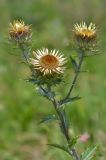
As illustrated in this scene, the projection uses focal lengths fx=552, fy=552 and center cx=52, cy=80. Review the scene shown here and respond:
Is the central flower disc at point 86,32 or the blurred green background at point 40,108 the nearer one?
the central flower disc at point 86,32

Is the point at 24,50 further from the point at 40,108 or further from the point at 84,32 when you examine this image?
the point at 40,108

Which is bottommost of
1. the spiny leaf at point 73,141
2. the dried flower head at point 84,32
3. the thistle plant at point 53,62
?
the spiny leaf at point 73,141

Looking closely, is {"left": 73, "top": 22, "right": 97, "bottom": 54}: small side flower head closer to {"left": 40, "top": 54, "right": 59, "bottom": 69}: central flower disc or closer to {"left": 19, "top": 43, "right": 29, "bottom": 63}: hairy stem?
{"left": 40, "top": 54, "right": 59, "bottom": 69}: central flower disc

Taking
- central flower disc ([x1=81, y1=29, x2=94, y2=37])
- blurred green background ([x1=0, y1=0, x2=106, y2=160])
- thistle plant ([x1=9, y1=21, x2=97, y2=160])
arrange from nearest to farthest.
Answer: thistle plant ([x1=9, y1=21, x2=97, y2=160]), central flower disc ([x1=81, y1=29, x2=94, y2=37]), blurred green background ([x1=0, y1=0, x2=106, y2=160])

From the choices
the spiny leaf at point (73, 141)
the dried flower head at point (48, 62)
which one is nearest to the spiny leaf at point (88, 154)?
the spiny leaf at point (73, 141)

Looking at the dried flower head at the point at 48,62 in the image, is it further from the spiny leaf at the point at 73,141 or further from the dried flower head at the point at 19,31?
the spiny leaf at the point at 73,141

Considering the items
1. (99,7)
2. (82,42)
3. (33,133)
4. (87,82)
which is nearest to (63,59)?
(82,42)

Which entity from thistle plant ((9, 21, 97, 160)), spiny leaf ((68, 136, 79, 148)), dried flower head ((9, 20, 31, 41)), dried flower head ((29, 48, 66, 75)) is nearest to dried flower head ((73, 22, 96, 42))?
thistle plant ((9, 21, 97, 160))
